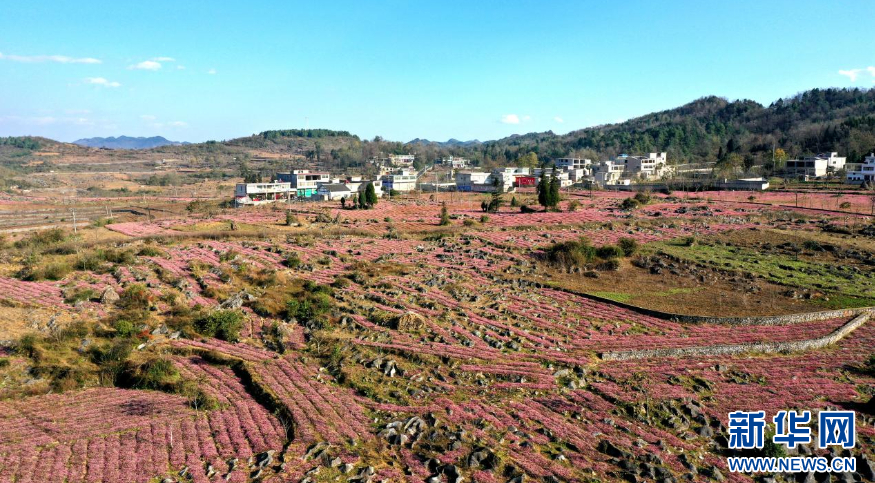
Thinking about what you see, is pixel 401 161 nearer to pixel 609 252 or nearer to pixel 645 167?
pixel 645 167

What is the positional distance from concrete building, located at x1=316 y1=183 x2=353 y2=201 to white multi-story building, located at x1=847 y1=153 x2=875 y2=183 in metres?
79.2

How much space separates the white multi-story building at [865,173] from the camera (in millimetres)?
81125

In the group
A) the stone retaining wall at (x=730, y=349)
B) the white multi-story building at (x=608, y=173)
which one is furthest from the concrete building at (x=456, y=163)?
the stone retaining wall at (x=730, y=349)

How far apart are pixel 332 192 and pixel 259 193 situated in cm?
1110

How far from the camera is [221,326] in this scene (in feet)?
74.1

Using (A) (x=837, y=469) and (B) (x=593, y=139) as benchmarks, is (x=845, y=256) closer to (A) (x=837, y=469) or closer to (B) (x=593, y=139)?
(A) (x=837, y=469)

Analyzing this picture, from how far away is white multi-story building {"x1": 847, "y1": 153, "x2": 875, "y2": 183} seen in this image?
81.1 metres

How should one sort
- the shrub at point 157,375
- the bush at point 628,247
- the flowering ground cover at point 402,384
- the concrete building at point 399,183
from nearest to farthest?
the flowering ground cover at point 402,384 < the shrub at point 157,375 < the bush at point 628,247 < the concrete building at point 399,183

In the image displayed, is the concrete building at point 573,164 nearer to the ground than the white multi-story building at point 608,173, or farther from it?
farther from it

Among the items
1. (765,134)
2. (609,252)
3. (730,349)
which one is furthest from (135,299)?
(765,134)

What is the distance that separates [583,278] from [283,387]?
2153 cm

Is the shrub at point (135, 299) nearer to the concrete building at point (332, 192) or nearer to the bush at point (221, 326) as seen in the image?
the bush at point (221, 326)

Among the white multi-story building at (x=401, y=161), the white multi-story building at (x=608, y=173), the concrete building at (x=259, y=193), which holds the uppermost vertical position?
the white multi-story building at (x=401, y=161)

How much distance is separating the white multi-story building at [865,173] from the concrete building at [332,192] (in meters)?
79.2
